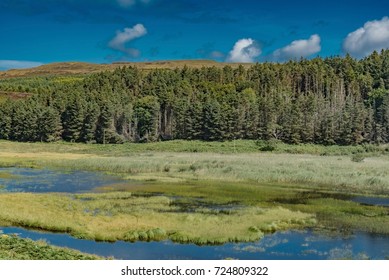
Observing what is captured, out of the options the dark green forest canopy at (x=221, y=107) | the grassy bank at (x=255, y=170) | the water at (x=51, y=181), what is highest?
the dark green forest canopy at (x=221, y=107)

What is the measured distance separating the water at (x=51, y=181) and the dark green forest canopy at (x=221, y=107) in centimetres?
5788

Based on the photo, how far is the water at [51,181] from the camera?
4642 centimetres

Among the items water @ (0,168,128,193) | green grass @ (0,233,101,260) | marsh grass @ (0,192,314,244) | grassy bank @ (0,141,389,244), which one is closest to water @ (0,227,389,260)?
marsh grass @ (0,192,314,244)

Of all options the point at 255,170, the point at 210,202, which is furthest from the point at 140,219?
the point at 255,170

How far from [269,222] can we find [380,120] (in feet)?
306

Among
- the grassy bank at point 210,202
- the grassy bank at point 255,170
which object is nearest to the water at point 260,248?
the grassy bank at point 210,202

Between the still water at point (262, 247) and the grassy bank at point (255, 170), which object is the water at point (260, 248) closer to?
the still water at point (262, 247)

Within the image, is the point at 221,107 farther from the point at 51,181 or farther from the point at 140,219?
the point at 140,219

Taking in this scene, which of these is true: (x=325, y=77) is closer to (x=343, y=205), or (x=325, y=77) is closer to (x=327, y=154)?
(x=327, y=154)

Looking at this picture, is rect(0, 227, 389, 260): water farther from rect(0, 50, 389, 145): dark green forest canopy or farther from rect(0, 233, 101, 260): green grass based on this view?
rect(0, 50, 389, 145): dark green forest canopy

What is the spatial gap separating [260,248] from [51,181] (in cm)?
3197

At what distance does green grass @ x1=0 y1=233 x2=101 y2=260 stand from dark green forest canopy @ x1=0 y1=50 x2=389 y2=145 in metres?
87.0

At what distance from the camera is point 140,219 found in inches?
1256

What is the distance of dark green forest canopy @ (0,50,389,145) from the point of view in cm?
11162
